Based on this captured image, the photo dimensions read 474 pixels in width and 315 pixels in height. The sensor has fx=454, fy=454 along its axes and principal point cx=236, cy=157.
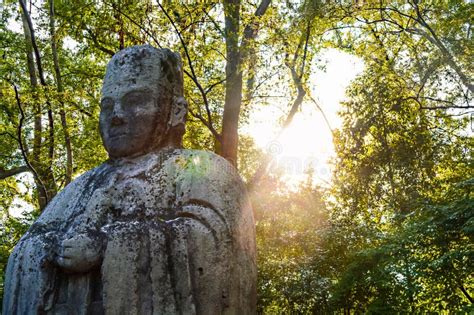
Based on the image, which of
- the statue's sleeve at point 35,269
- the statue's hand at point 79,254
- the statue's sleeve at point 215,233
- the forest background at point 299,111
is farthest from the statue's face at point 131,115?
the forest background at point 299,111

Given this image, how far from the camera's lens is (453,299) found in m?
8.88

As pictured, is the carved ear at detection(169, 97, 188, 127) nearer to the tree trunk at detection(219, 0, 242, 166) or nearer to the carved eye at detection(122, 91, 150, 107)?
the carved eye at detection(122, 91, 150, 107)

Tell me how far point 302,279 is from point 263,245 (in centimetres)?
192

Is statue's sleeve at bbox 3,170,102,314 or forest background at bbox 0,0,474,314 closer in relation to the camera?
statue's sleeve at bbox 3,170,102,314

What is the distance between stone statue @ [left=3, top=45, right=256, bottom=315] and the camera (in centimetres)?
322

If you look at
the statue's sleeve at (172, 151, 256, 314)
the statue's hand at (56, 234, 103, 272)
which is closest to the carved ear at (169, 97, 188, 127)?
the statue's sleeve at (172, 151, 256, 314)

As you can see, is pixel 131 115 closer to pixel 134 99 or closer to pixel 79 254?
pixel 134 99

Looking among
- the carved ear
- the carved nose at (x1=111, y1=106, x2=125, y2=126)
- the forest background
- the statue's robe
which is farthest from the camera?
the forest background

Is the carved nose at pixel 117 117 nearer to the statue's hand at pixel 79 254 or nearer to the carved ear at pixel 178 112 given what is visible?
the carved ear at pixel 178 112

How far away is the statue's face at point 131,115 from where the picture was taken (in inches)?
154

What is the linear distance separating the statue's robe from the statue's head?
281 millimetres

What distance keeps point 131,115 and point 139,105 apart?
4.4 inches

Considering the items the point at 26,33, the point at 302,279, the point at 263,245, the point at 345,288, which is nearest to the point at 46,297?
the point at 345,288

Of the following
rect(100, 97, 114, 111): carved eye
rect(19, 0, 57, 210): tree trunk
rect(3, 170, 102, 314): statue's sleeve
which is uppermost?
rect(19, 0, 57, 210): tree trunk
